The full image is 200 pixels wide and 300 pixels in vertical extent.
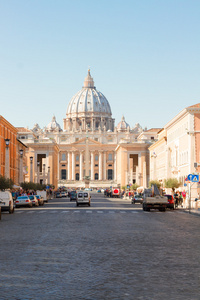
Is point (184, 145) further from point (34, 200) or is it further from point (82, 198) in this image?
point (34, 200)

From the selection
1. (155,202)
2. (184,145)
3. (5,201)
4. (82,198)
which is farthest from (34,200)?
(184,145)

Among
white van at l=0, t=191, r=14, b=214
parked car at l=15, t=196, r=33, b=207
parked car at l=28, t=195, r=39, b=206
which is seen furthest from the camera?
parked car at l=28, t=195, r=39, b=206

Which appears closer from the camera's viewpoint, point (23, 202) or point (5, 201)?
point (5, 201)

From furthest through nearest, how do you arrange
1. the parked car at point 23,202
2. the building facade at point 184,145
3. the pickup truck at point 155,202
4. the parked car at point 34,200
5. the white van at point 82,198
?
1. the building facade at point 184,145
2. the white van at point 82,198
3. the parked car at point 34,200
4. the parked car at point 23,202
5. the pickup truck at point 155,202

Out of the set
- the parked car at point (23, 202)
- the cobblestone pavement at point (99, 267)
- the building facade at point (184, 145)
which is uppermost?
the building facade at point (184, 145)

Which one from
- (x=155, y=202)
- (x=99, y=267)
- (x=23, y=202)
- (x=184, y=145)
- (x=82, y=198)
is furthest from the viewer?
(x=184, y=145)

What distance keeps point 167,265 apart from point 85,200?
147 ft

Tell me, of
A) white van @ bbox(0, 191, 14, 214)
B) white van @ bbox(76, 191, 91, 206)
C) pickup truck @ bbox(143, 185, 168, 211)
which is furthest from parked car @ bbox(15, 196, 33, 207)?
white van @ bbox(0, 191, 14, 214)

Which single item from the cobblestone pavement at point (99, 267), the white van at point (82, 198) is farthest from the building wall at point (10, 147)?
the cobblestone pavement at point (99, 267)

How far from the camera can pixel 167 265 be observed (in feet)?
38.0

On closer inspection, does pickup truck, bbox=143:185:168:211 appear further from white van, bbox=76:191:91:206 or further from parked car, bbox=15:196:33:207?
white van, bbox=76:191:91:206

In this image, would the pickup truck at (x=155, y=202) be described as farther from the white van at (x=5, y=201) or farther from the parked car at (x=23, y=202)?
the parked car at (x=23, y=202)

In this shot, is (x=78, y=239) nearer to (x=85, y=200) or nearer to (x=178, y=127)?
(x=85, y=200)

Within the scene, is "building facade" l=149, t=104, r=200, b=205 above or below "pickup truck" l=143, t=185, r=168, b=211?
above
